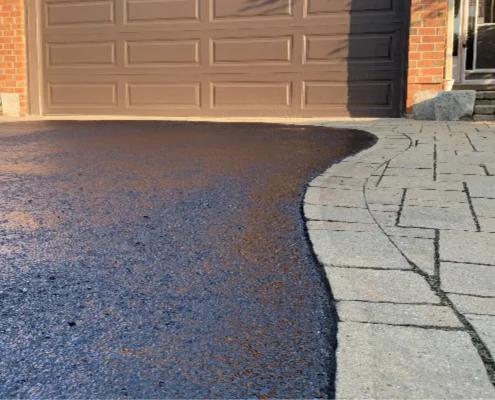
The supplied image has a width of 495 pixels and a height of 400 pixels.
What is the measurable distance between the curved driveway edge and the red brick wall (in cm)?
770

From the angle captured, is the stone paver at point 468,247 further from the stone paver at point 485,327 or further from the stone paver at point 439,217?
the stone paver at point 485,327

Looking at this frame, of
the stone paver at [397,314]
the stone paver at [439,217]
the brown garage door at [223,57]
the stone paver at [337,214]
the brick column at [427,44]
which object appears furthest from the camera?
the brown garage door at [223,57]

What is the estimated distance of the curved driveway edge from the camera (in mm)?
1424

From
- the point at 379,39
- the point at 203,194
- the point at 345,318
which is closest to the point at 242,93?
the point at 379,39

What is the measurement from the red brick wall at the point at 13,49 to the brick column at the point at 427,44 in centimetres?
636

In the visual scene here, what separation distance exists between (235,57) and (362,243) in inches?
289

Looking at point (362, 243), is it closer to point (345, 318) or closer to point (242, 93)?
point (345, 318)

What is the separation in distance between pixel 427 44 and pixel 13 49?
6705 mm

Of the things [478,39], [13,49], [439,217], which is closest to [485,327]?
[439,217]

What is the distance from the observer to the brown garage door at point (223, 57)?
8.69 m

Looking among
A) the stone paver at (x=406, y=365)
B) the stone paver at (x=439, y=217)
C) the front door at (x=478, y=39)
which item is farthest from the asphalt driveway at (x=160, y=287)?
the front door at (x=478, y=39)

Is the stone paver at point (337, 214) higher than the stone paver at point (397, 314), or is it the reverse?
the stone paver at point (337, 214)

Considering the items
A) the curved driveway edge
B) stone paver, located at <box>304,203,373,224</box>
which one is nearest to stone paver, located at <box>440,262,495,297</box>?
the curved driveway edge

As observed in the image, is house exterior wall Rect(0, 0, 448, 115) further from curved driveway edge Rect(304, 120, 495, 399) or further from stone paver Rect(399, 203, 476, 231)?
stone paver Rect(399, 203, 476, 231)
